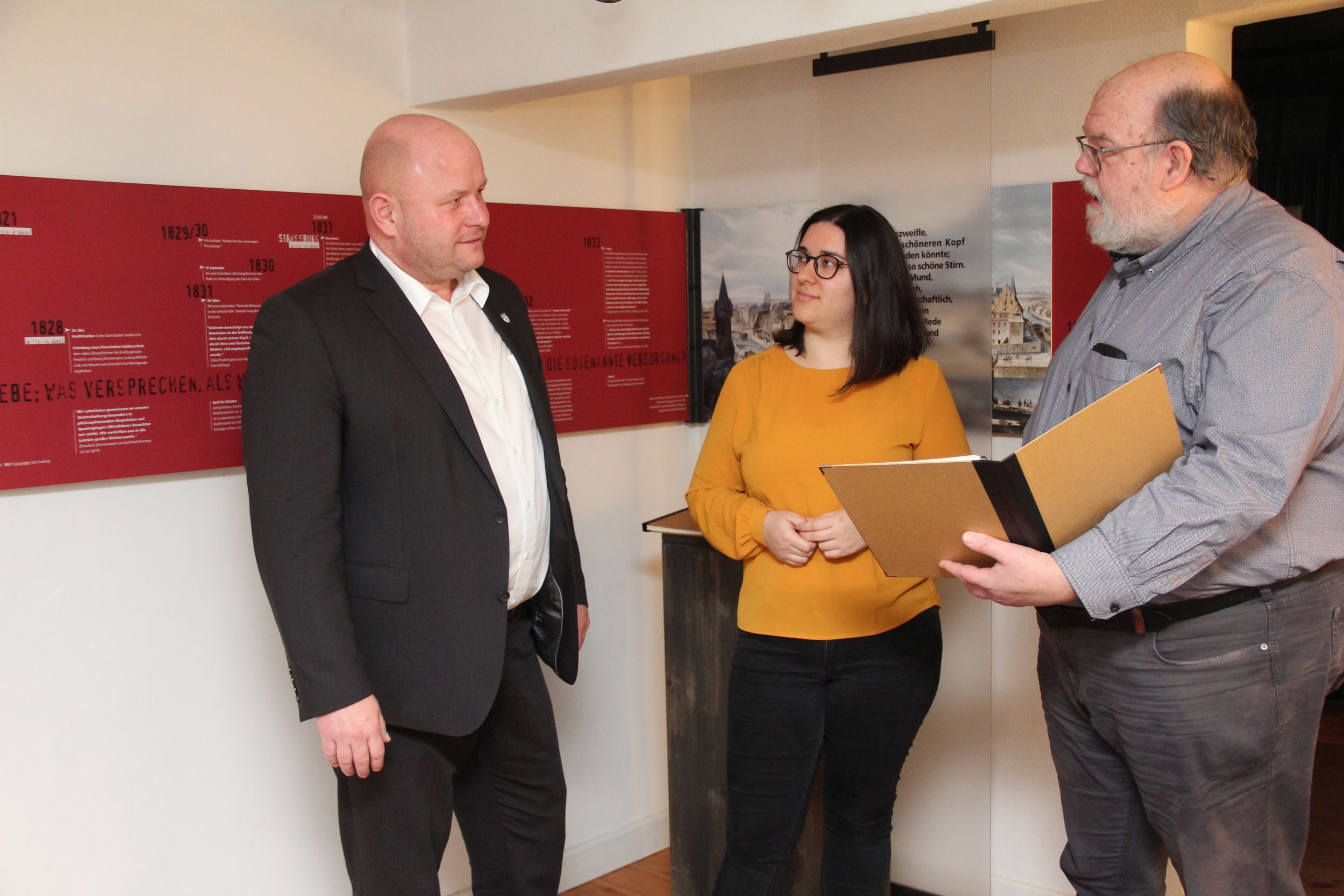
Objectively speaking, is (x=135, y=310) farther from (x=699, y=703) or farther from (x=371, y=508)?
(x=699, y=703)

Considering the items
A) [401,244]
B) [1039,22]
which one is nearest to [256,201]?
[401,244]

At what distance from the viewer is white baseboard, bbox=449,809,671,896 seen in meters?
3.24

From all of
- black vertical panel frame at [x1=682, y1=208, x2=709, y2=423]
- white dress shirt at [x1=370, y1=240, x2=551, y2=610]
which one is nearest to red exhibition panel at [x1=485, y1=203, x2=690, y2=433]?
black vertical panel frame at [x1=682, y1=208, x2=709, y2=423]

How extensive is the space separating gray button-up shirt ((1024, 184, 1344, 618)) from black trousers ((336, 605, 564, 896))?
1176 mm

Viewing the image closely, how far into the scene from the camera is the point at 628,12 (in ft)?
7.88

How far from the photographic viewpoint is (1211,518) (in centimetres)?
153

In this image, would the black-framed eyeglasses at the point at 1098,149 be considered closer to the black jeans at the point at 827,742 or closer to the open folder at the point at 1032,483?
the open folder at the point at 1032,483

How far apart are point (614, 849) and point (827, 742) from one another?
4.27 ft

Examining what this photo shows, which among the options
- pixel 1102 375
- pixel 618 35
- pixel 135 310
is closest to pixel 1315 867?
pixel 1102 375

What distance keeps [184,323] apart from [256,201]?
1.08 feet

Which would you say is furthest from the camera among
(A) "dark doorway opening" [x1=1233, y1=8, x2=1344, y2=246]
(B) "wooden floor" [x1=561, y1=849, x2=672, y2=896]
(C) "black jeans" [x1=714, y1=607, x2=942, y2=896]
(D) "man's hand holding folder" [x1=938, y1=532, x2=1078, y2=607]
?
(A) "dark doorway opening" [x1=1233, y1=8, x2=1344, y2=246]

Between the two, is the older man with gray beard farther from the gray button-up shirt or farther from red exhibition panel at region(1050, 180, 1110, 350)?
red exhibition panel at region(1050, 180, 1110, 350)

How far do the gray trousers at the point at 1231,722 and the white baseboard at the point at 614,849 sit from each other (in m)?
Answer: 1.92

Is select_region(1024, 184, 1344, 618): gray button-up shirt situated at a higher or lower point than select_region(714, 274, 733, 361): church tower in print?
lower
